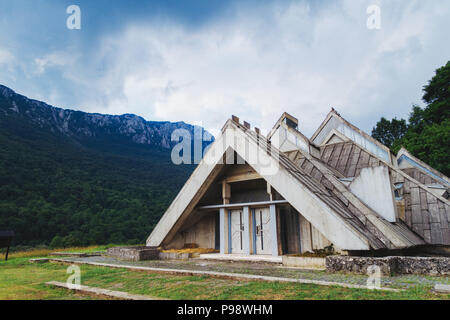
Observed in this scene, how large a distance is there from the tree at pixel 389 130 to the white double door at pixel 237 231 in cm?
3694

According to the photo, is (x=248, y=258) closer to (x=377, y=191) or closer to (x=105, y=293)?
(x=377, y=191)

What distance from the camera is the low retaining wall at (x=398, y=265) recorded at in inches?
246

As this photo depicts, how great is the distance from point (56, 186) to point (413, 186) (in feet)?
136

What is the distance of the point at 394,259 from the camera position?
21.5ft

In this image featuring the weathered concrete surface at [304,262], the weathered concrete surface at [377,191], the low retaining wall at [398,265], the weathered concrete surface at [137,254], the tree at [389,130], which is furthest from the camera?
the tree at [389,130]

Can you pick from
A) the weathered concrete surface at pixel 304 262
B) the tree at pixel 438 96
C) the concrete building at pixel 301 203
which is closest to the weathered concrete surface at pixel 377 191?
the concrete building at pixel 301 203

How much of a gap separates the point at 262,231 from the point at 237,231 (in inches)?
45.5

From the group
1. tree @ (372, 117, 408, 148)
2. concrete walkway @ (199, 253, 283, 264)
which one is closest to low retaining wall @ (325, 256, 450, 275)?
concrete walkway @ (199, 253, 283, 264)

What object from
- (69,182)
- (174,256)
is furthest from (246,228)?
(69,182)

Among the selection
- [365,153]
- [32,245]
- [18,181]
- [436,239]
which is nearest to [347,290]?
[436,239]

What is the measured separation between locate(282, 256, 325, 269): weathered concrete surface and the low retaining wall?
98cm

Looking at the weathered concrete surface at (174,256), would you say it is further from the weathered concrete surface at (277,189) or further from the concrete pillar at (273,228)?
the concrete pillar at (273,228)

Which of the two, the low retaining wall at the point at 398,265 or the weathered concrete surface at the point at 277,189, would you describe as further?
the weathered concrete surface at the point at 277,189

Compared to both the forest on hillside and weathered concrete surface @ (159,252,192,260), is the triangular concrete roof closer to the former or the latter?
weathered concrete surface @ (159,252,192,260)
